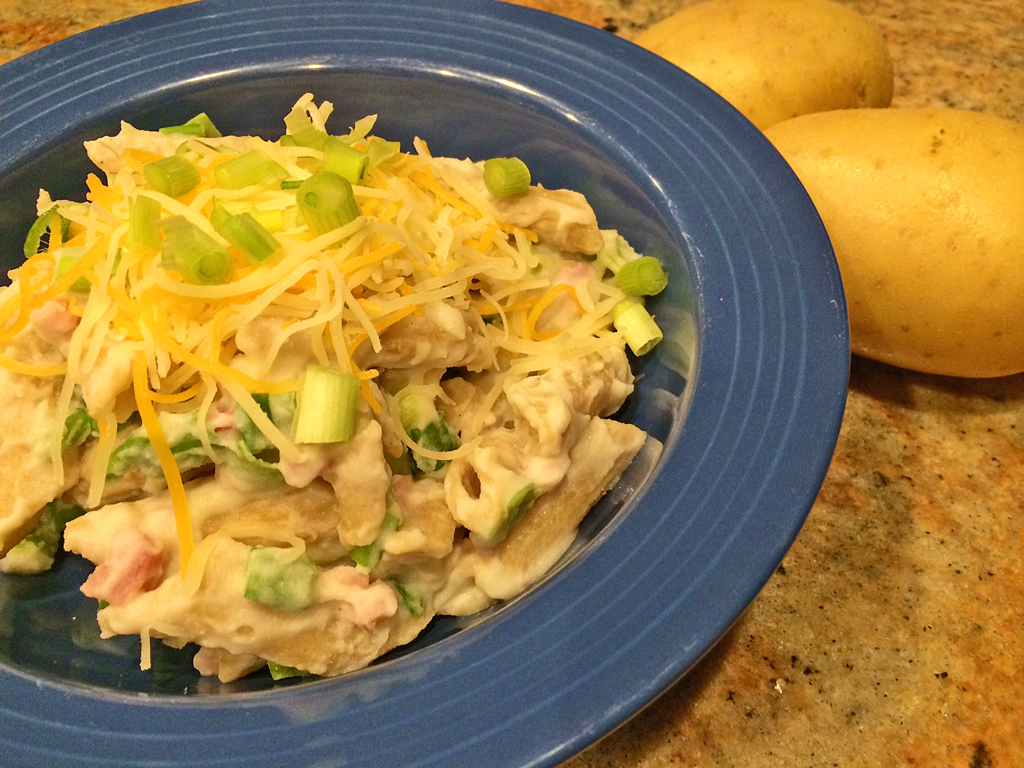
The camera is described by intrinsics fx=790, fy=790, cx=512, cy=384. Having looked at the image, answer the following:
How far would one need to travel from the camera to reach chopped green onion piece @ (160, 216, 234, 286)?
3.35 ft

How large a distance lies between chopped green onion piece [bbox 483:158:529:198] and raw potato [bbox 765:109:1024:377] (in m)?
0.53

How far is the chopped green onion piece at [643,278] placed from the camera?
4.28ft

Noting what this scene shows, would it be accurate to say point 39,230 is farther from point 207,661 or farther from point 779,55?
point 779,55

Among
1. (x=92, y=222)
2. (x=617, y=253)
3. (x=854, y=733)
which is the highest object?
(x=92, y=222)

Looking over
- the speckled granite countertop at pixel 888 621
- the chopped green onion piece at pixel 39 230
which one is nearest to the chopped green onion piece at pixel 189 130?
the chopped green onion piece at pixel 39 230

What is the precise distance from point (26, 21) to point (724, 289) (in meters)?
2.30

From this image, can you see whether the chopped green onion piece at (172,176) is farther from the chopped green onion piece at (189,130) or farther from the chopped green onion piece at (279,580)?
the chopped green onion piece at (279,580)

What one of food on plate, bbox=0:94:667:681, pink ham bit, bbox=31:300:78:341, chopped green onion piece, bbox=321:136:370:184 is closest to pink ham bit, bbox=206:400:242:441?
food on plate, bbox=0:94:667:681

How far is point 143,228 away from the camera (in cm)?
108

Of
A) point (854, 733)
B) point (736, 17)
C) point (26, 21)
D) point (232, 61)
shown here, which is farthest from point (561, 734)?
point (26, 21)

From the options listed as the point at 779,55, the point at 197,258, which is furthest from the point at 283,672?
the point at 779,55

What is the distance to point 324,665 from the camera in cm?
104

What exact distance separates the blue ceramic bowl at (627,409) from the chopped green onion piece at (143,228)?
0.53 metres

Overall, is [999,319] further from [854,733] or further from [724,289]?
[854,733]
